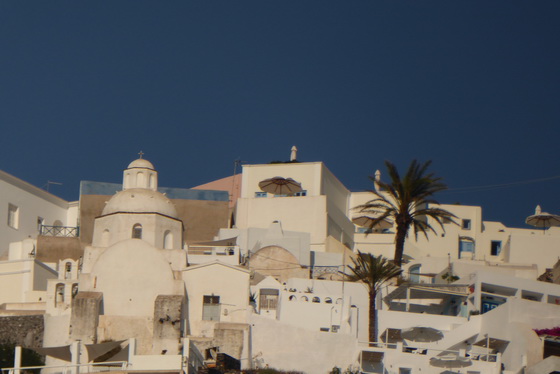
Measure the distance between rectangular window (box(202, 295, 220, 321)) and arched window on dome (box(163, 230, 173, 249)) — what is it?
4863 mm

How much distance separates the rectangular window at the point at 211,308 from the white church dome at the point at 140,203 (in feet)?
20.4

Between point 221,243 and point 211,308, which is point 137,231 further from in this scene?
point 221,243

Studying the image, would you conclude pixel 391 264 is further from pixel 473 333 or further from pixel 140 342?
pixel 140 342

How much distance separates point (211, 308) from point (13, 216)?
19.3 m

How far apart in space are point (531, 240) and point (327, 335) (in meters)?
22.8

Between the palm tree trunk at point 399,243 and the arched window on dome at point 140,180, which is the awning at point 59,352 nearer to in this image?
the arched window on dome at point 140,180

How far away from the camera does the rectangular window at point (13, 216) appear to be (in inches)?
2665

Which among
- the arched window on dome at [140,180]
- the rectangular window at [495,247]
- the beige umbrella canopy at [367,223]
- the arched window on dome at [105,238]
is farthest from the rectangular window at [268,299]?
the rectangular window at [495,247]

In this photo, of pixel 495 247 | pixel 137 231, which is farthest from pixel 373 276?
pixel 495 247

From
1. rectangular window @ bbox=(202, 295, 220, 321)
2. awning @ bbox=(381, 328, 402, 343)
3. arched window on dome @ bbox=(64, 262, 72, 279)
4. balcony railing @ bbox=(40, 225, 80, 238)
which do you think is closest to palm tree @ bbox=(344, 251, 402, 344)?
awning @ bbox=(381, 328, 402, 343)

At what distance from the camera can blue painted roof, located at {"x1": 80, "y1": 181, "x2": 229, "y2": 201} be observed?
68.5 m

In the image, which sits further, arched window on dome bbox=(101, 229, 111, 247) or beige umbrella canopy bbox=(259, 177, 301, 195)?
beige umbrella canopy bbox=(259, 177, 301, 195)

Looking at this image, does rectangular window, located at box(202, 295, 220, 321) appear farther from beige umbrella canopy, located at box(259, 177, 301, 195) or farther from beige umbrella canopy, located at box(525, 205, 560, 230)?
beige umbrella canopy, located at box(525, 205, 560, 230)

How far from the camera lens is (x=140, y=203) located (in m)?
57.8
